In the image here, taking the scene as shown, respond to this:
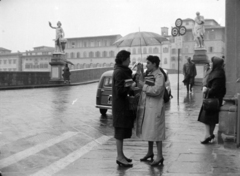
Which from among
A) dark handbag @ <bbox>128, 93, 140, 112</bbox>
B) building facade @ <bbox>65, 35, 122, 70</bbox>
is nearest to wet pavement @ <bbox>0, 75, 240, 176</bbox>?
dark handbag @ <bbox>128, 93, 140, 112</bbox>

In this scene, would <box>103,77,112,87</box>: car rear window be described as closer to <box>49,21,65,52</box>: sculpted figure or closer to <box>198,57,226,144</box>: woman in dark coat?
<box>198,57,226,144</box>: woman in dark coat

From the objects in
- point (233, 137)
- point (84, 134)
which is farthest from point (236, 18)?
point (84, 134)

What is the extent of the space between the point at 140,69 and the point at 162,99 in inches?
23.0

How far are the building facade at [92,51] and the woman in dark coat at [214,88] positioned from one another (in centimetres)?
9708

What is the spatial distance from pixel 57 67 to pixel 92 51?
78551 millimetres

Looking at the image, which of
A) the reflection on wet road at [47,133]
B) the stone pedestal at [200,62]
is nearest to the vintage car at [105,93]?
the reflection on wet road at [47,133]

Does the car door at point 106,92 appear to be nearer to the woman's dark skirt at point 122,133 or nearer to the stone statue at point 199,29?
the woman's dark skirt at point 122,133

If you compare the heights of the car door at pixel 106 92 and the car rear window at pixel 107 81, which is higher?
the car rear window at pixel 107 81

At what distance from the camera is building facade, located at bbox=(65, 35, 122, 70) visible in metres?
106

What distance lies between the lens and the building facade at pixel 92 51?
106000 mm

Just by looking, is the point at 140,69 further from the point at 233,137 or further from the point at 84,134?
the point at 84,134

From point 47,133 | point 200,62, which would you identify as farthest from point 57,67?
point 47,133

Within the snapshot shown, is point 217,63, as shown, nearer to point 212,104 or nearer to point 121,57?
point 212,104

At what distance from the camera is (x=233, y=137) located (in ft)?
23.2
